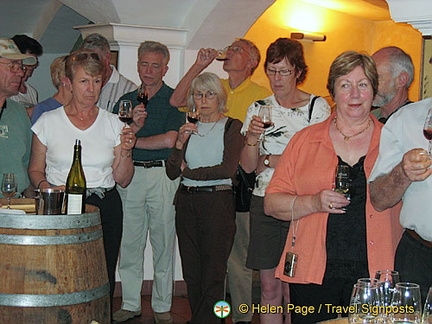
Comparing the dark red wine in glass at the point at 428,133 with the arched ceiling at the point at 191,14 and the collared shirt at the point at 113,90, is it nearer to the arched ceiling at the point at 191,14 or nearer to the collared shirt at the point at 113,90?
the collared shirt at the point at 113,90

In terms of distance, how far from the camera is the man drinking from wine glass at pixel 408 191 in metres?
2.76

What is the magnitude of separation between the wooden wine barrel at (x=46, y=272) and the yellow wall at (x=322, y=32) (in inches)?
210

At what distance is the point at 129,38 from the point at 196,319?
219 centimetres

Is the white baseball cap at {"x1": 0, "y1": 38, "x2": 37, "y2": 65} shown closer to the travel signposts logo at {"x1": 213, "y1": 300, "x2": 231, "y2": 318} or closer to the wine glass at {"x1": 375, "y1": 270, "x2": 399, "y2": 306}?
the travel signposts logo at {"x1": 213, "y1": 300, "x2": 231, "y2": 318}

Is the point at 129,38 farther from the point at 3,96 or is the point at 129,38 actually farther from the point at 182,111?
the point at 3,96

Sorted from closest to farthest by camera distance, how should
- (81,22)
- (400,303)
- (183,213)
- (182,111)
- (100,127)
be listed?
1. (400,303)
2. (100,127)
3. (183,213)
4. (182,111)
5. (81,22)

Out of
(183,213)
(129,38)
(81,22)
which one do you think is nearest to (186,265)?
(183,213)

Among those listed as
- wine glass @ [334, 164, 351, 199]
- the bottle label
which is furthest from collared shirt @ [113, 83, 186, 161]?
wine glass @ [334, 164, 351, 199]

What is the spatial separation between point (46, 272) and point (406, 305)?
1367 millimetres

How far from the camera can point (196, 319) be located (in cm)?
450

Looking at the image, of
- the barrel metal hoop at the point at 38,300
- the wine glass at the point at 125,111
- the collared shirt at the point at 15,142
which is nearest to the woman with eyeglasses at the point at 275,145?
the wine glass at the point at 125,111

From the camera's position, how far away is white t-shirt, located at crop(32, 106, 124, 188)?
3.82 m

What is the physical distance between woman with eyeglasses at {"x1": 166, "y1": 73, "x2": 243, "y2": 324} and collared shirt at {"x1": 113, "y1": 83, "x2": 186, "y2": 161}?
1.26 feet

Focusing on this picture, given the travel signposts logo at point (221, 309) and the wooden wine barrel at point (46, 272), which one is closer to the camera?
the wooden wine barrel at point (46, 272)
